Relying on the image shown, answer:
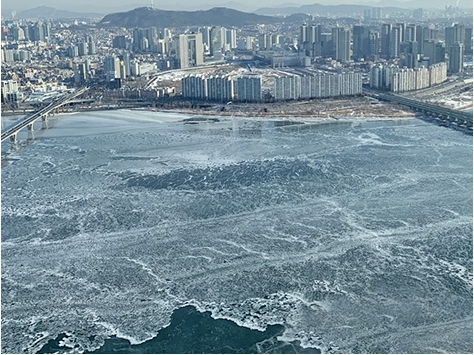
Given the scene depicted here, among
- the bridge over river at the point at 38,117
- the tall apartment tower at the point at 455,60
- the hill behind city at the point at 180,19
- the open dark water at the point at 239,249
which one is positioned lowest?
the open dark water at the point at 239,249

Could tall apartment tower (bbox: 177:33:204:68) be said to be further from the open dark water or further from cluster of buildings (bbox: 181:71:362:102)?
the open dark water

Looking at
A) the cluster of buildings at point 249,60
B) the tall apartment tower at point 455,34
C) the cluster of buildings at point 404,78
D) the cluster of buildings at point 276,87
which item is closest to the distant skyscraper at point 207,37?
the cluster of buildings at point 249,60

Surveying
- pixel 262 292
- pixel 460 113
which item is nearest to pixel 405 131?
pixel 460 113

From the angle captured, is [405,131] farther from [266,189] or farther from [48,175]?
[48,175]

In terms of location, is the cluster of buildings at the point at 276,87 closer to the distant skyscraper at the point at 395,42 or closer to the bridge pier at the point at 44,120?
the bridge pier at the point at 44,120

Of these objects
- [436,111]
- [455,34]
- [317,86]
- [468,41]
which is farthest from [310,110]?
[468,41]

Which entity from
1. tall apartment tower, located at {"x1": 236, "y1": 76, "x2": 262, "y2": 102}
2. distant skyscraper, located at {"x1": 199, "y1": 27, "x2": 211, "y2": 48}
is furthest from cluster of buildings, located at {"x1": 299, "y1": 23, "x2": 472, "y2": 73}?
tall apartment tower, located at {"x1": 236, "y1": 76, "x2": 262, "y2": 102}
